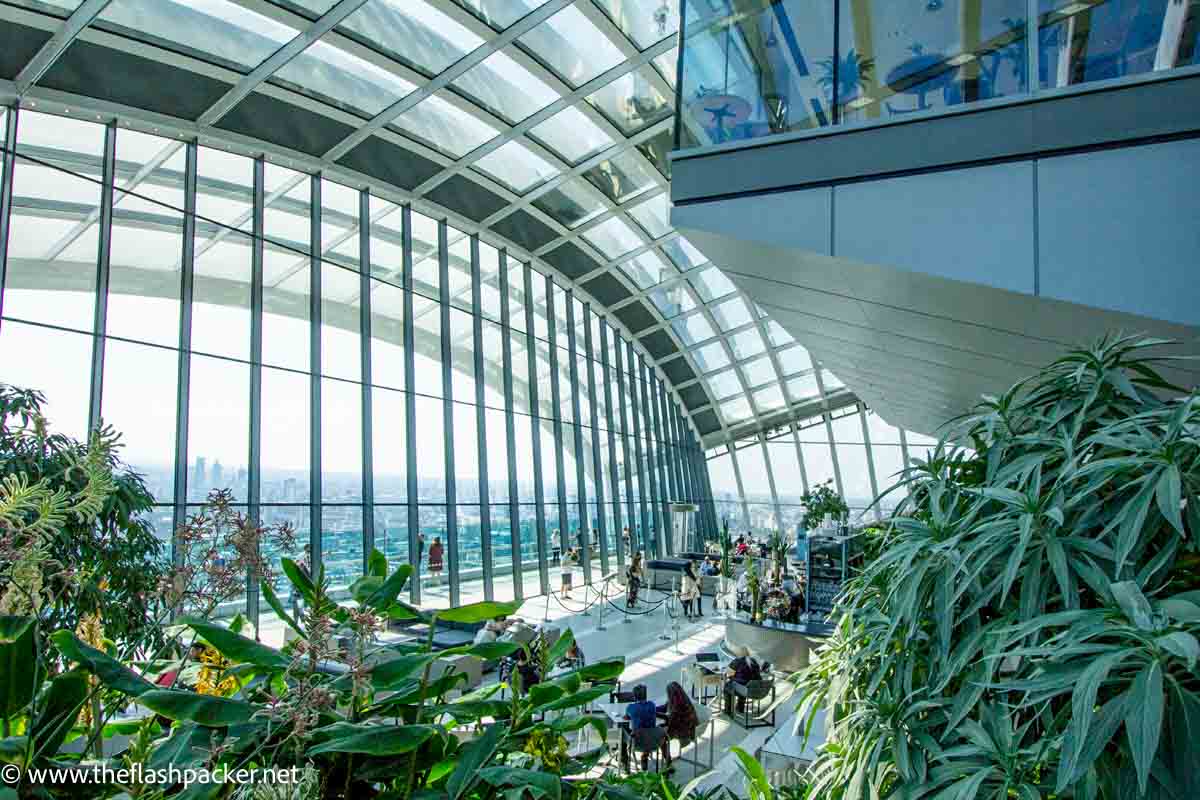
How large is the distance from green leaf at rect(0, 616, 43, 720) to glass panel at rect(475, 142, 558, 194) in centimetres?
1356

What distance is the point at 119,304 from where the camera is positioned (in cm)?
947

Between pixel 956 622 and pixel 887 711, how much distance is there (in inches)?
10.4

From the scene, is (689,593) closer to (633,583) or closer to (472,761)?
(633,583)

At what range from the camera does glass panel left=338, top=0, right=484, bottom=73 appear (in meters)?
10.1

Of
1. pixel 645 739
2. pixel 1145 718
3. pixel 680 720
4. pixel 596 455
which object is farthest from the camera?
pixel 596 455

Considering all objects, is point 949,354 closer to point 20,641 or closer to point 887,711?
point 887,711

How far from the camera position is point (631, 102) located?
13109 mm

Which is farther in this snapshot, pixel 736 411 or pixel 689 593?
pixel 736 411

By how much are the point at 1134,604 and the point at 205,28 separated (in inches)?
460

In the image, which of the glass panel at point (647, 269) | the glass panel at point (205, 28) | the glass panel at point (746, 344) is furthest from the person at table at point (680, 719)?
the glass panel at point (746, 344)

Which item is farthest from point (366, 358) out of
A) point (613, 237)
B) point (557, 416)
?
point (613, 237)

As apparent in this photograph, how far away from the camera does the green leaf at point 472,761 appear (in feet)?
4.08

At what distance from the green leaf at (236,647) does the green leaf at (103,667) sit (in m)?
0.11

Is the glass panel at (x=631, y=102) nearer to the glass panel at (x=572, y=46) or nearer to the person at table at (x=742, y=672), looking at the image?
the glass panel at (x=572, y=46)
